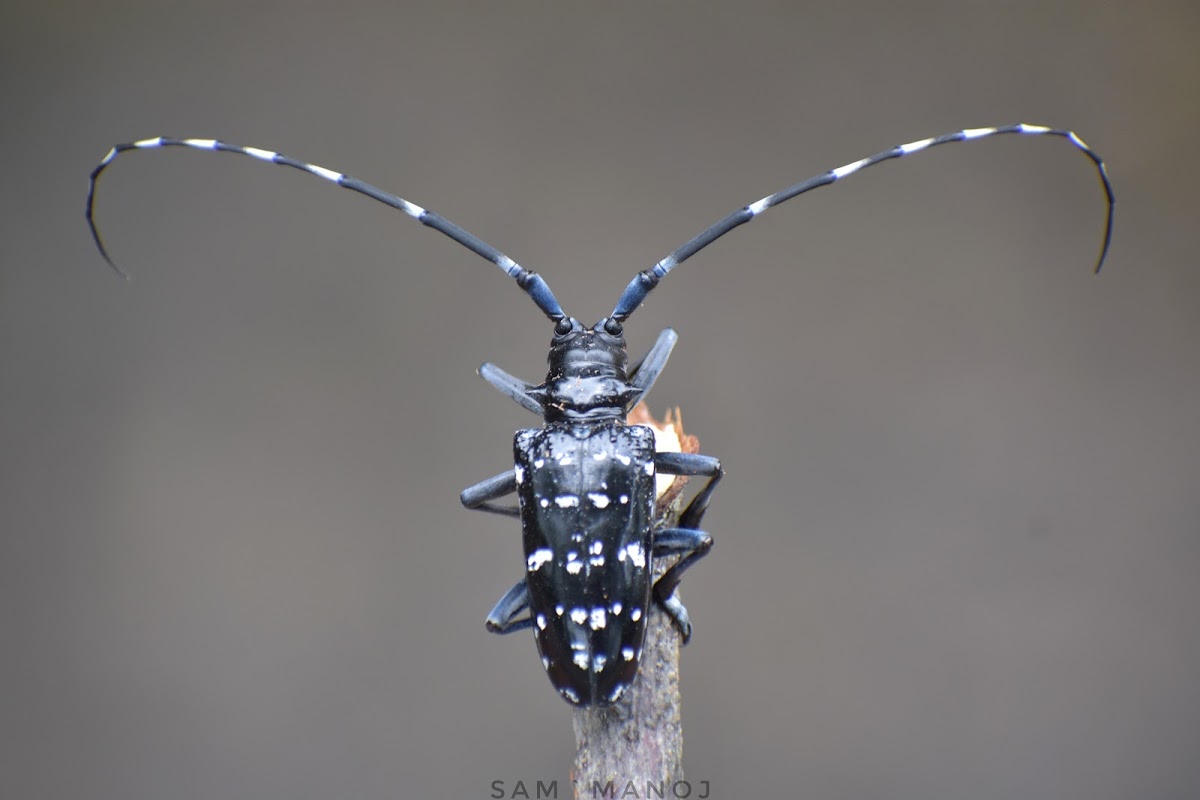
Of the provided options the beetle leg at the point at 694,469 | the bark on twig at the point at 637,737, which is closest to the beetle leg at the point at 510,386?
the beetle leg at the point at 694,469

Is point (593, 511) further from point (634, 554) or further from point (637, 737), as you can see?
point (637, 737)

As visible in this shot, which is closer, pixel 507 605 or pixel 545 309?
pixel 507 605

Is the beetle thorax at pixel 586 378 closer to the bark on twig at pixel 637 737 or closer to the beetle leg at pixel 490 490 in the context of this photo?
the beetle leg at pixel 490 490

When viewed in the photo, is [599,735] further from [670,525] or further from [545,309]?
[545,309]

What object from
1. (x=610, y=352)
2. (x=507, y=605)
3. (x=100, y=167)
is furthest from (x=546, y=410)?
(x=100, y=167)

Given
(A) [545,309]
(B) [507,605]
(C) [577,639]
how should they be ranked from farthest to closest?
1. (A) [545,309]
2. (B) [507,605]
3. (C) [577,639]

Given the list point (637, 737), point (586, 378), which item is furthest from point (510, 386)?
point (637, 737)
